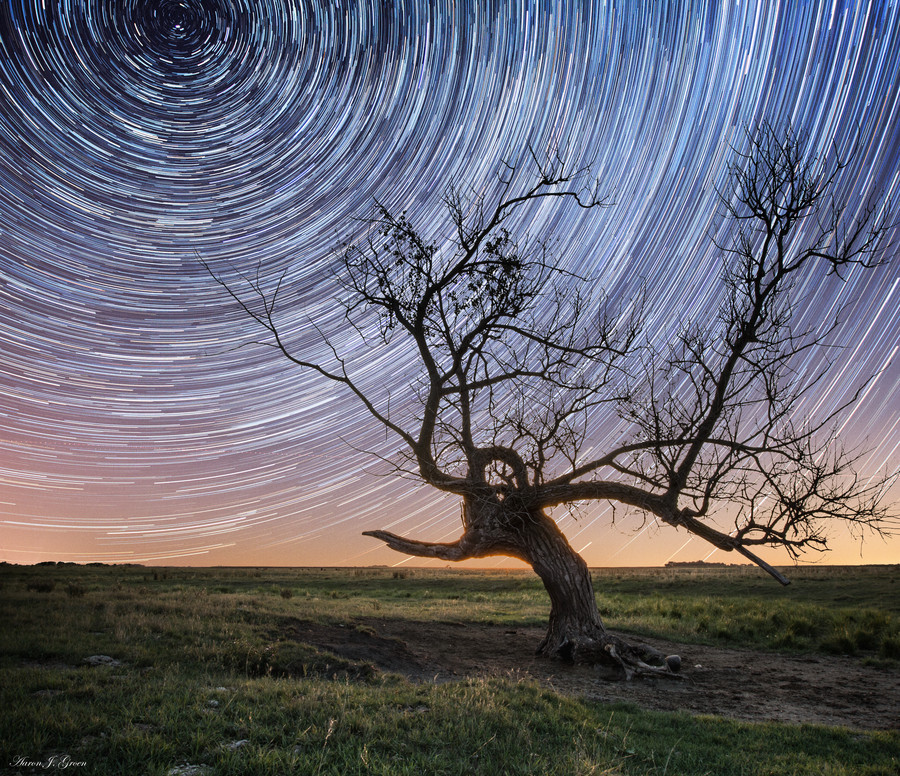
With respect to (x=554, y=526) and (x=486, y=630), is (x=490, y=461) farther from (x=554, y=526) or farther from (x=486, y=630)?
(x=486, y=630)

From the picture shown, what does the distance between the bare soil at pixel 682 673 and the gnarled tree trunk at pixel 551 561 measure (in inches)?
20.1

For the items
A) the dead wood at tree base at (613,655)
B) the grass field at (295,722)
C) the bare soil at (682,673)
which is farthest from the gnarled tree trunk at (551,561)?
the grass field at (295,722)

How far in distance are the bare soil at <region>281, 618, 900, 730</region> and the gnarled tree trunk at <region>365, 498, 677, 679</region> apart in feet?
1.68

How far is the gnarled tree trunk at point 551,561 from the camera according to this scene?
42.0ft

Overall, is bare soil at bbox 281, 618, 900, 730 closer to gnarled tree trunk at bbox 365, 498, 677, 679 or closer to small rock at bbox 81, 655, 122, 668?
gnarled tree trunk at bbox 365, 498, 677, 679

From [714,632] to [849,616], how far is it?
4990 millimetres

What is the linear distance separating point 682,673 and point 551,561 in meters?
3.73

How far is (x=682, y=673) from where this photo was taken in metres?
12.5

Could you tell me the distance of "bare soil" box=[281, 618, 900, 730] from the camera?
9.78 metres

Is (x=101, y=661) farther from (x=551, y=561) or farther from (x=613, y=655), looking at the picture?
(x=613, y=655)

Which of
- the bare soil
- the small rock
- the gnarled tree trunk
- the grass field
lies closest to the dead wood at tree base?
the gnarled tree trunk

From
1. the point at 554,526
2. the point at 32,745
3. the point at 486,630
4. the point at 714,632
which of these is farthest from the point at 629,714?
the point at 714,632

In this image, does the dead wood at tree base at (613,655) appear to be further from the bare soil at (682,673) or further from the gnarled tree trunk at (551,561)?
the bare soil at (682,673)

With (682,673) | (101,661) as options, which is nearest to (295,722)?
(101,661)
